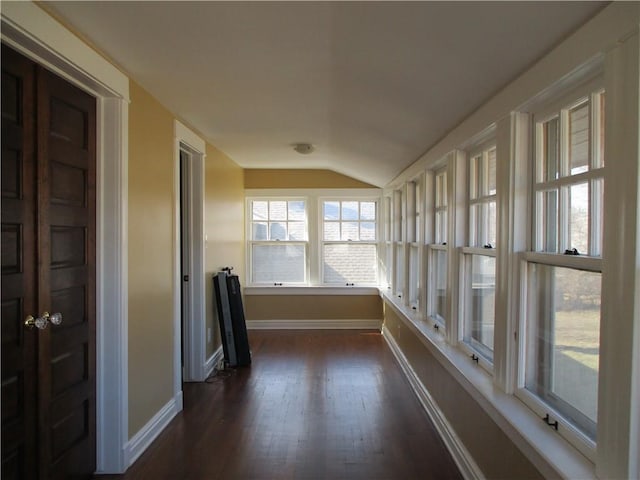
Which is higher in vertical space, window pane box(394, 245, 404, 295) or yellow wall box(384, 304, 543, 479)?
window pane box(394, 245, 404, 295)

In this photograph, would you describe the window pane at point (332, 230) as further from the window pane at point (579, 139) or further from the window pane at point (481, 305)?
the window pane at point (579, 139)

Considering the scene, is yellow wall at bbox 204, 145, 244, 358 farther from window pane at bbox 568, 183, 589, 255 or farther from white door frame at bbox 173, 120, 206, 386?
window pane at bbox 568, 183, 589, 255

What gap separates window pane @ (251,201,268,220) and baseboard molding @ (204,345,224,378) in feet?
7.63

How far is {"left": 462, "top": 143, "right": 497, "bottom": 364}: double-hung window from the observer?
258 cm

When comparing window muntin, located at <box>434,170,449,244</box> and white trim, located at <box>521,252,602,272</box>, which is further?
window muntin, located at <box>434,170,449,244</box>

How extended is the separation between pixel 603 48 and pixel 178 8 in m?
Result: 1.55

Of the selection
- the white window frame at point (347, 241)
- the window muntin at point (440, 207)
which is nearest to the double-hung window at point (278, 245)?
the white window frame at point (347, 241)

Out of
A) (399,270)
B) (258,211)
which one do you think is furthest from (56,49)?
(258,211)

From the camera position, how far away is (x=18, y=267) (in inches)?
73.4

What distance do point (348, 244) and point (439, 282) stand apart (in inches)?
121

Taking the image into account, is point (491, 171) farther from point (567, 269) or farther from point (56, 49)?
point (56, 49)

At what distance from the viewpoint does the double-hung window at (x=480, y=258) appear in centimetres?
258

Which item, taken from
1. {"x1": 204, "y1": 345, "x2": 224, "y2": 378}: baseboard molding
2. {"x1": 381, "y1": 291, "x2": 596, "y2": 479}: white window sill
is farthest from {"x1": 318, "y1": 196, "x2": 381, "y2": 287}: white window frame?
{"x1": 381, "y1": 291, "x2": 596, "y2": 479}: white window sill

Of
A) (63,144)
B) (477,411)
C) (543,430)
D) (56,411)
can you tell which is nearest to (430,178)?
(477,411)
